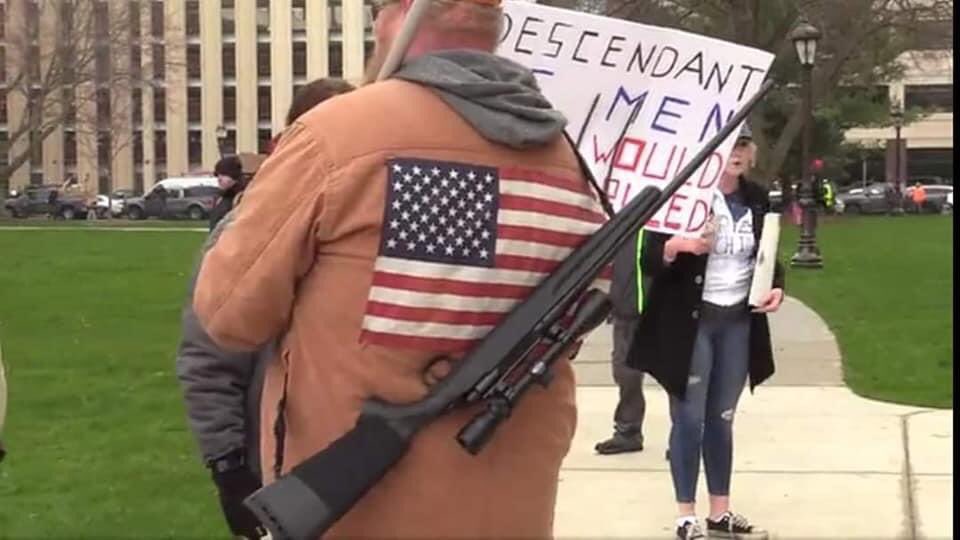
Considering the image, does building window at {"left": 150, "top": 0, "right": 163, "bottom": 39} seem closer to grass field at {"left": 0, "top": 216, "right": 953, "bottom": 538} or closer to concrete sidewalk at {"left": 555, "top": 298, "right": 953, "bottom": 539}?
grass field at {"left": 0, "top": 216, "right": 953, "bottom": 538}

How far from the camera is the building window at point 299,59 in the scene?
113 metres

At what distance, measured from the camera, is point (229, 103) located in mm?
115125

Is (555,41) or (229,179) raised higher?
(555,41)

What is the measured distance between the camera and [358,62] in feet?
362

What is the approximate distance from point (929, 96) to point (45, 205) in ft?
169

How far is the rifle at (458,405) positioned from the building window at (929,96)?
304ft

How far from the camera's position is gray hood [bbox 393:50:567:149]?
278 cm

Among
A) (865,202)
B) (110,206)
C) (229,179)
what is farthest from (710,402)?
(110,206)

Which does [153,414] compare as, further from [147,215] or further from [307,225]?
[147,215]

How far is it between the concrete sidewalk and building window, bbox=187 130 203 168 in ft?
344

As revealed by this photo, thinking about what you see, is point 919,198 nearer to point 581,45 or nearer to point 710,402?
point 710,402

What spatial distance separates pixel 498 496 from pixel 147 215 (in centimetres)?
7539

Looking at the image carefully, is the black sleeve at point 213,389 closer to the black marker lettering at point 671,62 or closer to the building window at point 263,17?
the black marker lettering at point 671,62

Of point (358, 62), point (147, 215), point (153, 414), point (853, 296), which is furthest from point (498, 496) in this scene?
point (358, 62)
